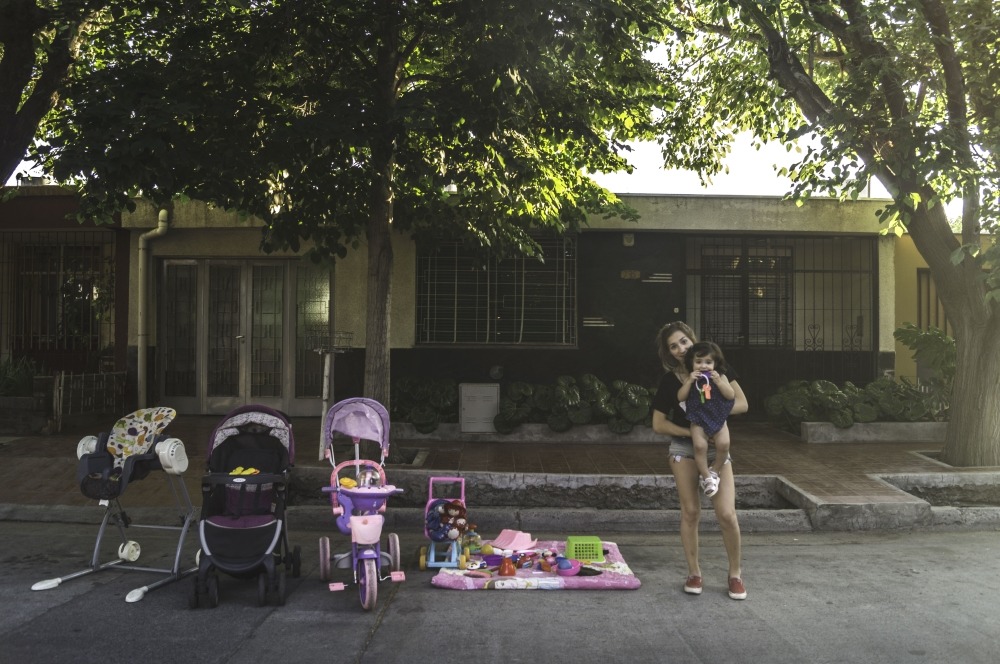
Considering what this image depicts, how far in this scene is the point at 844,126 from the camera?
7.34 metres

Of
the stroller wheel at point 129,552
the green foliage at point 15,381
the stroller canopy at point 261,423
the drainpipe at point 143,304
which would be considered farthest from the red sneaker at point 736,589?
the green foliage at point 15,381

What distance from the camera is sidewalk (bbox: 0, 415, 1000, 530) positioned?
709cm

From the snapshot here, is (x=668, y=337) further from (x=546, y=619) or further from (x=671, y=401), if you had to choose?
(x=546, y=619)

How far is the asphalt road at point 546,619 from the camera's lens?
160 inches

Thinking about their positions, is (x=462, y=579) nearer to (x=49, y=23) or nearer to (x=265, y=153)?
(x=265, y=153)

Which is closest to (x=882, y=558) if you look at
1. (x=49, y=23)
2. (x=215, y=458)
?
(x=215, y=458)

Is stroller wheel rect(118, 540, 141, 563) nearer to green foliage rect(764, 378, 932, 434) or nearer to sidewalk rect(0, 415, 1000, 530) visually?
sidewalk rect(0, 415, 1000, 530)

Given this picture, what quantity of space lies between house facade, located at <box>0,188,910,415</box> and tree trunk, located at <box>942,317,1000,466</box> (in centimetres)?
337

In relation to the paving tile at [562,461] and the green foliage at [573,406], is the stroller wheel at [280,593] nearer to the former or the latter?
the paving tile at [562,461]

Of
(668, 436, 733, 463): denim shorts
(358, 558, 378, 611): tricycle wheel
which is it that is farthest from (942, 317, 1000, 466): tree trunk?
(358, 558, 378, 611): tricycle wheel

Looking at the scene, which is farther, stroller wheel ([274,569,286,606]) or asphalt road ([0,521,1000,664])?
stroller wheel ([274,569,286,606])

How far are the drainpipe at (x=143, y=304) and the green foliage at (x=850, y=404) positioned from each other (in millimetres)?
9297

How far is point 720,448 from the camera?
4891 mm

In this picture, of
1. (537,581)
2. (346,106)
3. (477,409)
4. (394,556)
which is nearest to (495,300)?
(477,409)
